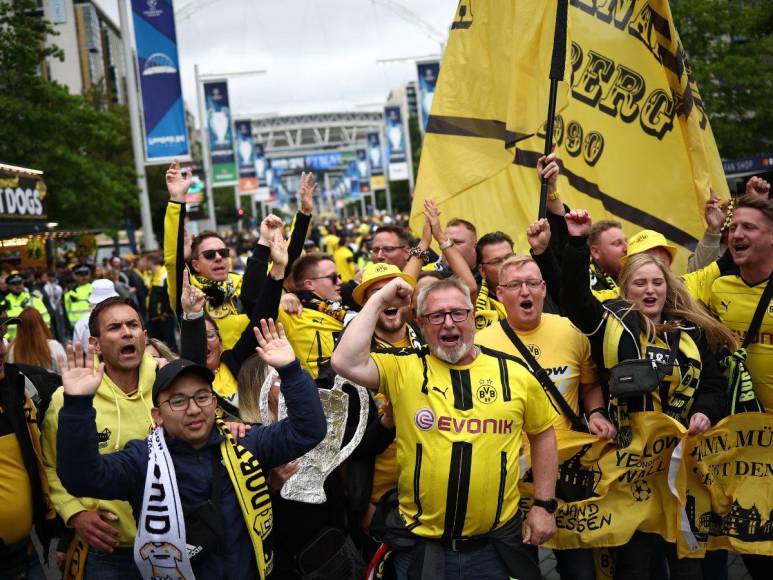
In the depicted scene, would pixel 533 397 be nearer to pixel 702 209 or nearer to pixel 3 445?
pixel 3 445

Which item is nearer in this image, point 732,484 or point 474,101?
point 732,484

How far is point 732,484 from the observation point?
4.31 m

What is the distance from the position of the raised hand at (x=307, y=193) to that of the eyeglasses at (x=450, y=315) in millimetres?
2800

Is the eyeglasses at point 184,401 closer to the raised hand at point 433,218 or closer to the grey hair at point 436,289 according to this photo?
the grey hair at point 436,289

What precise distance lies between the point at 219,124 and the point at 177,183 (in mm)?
32864

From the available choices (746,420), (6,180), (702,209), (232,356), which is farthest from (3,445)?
(6,180)

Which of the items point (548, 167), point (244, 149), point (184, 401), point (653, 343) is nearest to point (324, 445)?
point (184, 401)

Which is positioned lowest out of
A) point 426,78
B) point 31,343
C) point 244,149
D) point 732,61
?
point 31,343

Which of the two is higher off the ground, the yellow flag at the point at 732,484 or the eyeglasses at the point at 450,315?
the eyeglasses at the point at 450,315

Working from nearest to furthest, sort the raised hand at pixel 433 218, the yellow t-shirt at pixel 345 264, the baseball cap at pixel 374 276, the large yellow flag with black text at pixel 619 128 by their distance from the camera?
the baseball cap at pixel 374 276
the raised hand at pixel 433 218
the large yellow flag with black text at pixel 619 128
the yellow t-shirt at pixel 345 264

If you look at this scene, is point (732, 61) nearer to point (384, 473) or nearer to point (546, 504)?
point (384, 473)

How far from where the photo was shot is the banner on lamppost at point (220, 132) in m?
37.1

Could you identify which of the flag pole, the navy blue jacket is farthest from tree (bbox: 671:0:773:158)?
the navy blue jacket

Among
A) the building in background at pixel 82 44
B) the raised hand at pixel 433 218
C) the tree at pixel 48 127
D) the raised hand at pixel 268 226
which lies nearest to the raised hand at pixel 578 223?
the raised hand at pixel 433 218
